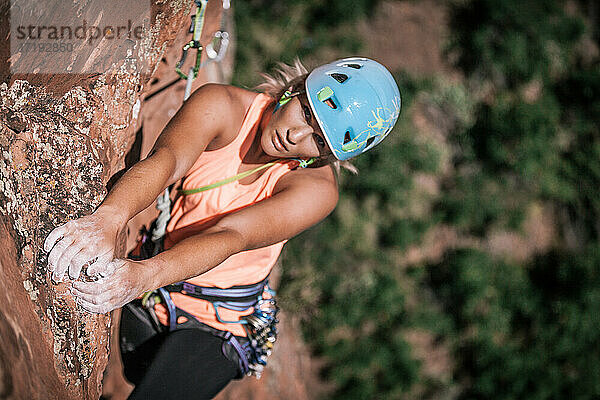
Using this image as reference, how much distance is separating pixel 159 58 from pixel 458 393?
11.6 ft

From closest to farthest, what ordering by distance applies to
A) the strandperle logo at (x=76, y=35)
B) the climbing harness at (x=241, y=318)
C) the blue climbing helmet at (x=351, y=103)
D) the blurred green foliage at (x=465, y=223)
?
the strandperle logo at (x=76, y=35), the blue climbing helmet at (x=351, y=103), the climbing harness at (x=241, y=318), the blurred green foliage at (x=465, y=223)

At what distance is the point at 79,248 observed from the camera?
1.23 m

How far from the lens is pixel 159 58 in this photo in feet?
6.38

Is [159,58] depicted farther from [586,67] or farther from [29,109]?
[586,67]

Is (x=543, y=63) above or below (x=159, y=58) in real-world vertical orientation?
below

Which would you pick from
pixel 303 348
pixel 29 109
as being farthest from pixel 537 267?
pixel 29 109

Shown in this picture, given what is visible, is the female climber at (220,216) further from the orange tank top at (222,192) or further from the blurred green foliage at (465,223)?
the blurred green foliage at (465,223)

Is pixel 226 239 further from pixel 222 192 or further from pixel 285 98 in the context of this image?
pixel 285 98

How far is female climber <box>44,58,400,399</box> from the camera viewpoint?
4.28ft

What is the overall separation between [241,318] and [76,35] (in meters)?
1.12

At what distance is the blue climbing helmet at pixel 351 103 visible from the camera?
5.30ft

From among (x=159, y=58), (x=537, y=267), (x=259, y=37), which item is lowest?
(x=537, y=267)

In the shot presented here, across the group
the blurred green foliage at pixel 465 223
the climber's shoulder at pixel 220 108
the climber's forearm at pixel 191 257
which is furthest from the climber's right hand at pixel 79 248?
the blurred green foliage at pixel 465 223

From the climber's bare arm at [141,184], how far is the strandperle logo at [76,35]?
0.97ft
